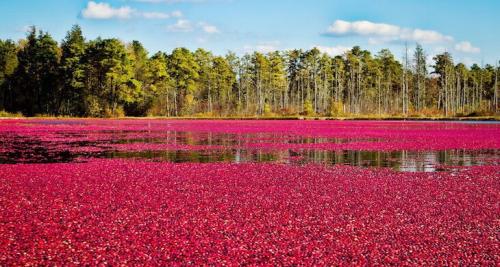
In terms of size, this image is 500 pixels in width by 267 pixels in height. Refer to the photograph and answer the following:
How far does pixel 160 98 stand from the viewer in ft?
366

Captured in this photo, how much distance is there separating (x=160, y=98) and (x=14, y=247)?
10405 centimetres

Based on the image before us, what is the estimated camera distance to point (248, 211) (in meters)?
12.4

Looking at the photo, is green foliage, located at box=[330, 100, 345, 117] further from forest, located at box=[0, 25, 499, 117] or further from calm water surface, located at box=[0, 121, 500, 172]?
calm water surface, located at box=[0, 121, 500, 172]

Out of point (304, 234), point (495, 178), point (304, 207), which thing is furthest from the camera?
point (495, 178)

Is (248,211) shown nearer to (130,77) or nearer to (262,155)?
(262,155)

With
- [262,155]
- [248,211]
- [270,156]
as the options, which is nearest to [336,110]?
[262,155]

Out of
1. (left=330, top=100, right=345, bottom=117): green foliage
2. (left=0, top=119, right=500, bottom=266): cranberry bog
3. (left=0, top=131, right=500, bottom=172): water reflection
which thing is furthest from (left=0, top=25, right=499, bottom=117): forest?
(left=0, top=119, right=500, bottom=266): cranberry bog

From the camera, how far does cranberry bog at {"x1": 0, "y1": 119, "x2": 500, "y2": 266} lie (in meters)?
8.93

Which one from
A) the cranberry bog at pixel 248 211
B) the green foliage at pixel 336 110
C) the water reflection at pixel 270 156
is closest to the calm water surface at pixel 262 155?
the water reflection at pixel 270 156

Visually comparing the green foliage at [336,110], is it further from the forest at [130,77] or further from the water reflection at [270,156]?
the water reflection at [270,156]

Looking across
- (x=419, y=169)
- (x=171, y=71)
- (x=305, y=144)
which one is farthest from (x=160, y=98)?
(x=419, y=169)

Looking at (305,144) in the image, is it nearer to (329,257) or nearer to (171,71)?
(329,257)

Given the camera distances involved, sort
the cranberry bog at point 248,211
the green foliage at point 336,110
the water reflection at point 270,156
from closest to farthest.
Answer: the cranberry bog at point 248,211 → the water reflection at point 270,156 → the green foliage at point 336,110

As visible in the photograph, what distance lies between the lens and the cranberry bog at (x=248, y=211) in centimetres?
893
